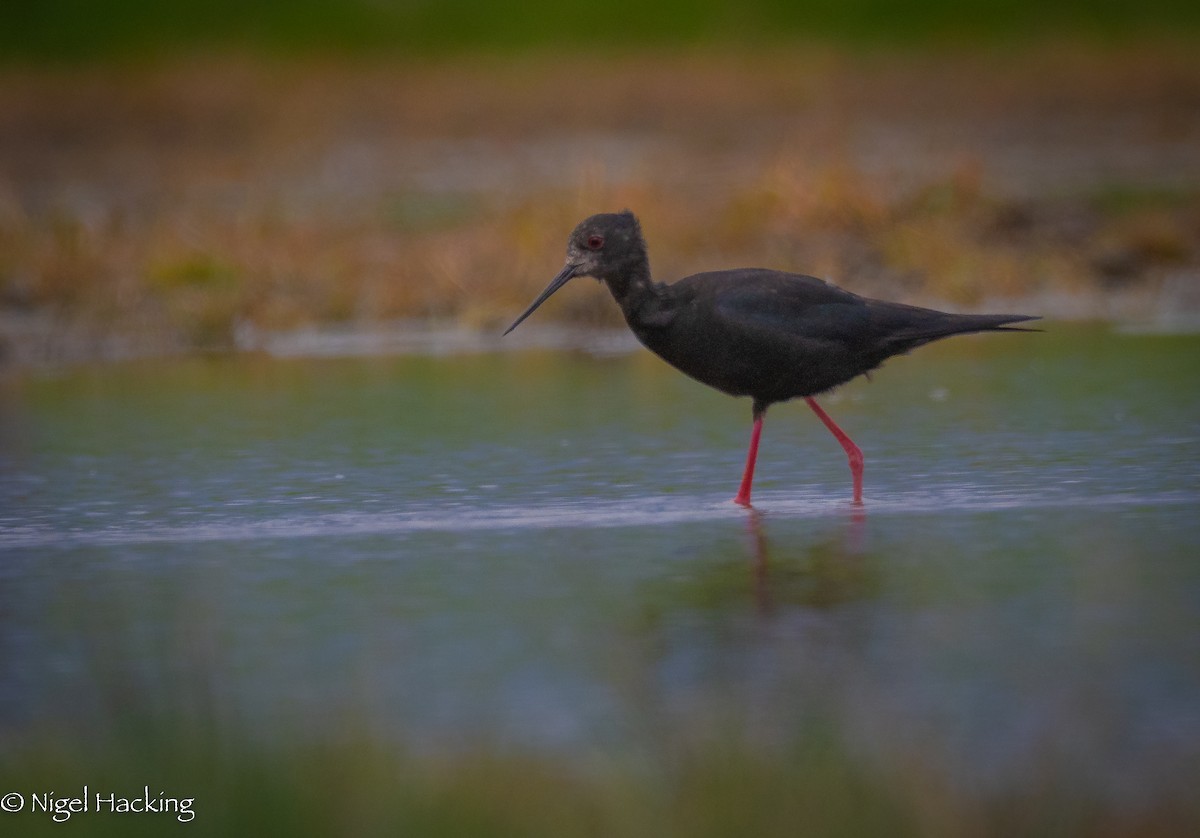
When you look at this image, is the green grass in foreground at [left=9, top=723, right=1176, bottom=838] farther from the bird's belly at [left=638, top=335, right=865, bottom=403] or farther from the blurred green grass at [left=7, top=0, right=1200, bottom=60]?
the blurred green grass at [left=7, top=0, right=1200, bottom=60]

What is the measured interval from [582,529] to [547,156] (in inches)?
912

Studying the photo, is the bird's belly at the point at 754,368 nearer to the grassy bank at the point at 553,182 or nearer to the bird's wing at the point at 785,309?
the bird's wing at the point at 785,309

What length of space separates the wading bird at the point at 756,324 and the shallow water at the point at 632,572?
1.50 feet

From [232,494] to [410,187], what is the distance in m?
19.6

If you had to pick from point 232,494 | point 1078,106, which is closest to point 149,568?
point 232,494

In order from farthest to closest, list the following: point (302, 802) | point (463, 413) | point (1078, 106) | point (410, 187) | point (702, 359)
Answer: point (1078, 106) < point (410, 187) < point (463, 413) < point (702, 359) < point (302, 802)

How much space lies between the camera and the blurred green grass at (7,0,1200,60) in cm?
5000

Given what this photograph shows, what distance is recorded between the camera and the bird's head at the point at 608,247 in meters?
8.73

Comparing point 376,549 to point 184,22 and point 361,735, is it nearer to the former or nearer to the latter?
point 361,735

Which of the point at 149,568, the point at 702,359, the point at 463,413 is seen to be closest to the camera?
the point at 149,568

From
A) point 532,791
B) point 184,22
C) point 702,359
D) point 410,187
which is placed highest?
point 184,22

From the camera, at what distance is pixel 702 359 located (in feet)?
27.9

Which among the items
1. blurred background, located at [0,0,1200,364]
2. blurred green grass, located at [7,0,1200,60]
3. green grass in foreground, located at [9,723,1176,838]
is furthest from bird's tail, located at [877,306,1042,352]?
blurred green grass, located at [7,0,1200,60]

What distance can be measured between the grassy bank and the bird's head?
6094 millimetres
